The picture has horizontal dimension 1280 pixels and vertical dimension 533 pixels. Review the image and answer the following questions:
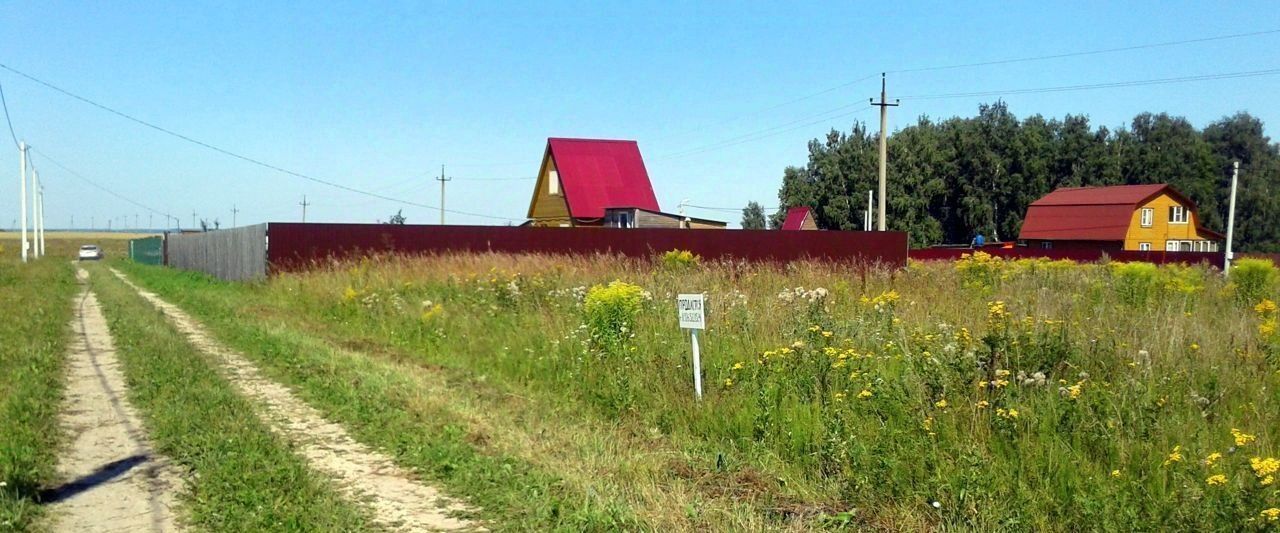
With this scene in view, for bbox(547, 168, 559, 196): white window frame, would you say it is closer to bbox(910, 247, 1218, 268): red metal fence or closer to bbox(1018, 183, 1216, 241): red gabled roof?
bbox(910, 247, 1218, 268): red metal fence

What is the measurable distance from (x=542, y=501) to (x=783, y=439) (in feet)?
5.98

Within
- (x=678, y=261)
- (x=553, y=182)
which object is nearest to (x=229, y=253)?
(x=553, y=182)

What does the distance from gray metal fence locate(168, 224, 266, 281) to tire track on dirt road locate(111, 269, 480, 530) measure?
15.4 meters

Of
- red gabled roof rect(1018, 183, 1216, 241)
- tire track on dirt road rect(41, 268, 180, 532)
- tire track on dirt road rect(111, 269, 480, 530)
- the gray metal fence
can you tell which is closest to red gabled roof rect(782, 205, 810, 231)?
red gabled roof rect(1018, 183, 1216, 241)

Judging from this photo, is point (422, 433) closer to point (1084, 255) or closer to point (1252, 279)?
point (1252, 279)

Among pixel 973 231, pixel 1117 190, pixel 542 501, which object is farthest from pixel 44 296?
pixel 973 231

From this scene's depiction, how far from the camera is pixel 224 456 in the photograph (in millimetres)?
5867

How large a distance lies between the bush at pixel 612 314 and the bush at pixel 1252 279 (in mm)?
8878

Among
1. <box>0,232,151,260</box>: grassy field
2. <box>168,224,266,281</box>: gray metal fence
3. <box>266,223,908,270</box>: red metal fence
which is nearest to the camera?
<box>266,223,908,270</box>: red metal fence

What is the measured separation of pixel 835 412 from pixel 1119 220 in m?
55.5

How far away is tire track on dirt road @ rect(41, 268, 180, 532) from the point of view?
4883mm

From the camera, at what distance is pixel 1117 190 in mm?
56312

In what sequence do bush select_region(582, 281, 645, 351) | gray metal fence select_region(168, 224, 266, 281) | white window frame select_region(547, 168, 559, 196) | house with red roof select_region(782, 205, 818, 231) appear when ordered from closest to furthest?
1. bush select_region(582, 281, 645, 351)
2. gray metal fence select_region(168, 224, 266, 281)
3. white window frame select_region(547, 168, 559, 196)
4. house with red roof select_region(782, 205, 818, 231)

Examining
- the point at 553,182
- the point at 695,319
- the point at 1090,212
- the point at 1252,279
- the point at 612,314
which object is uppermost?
the point at 553,182
